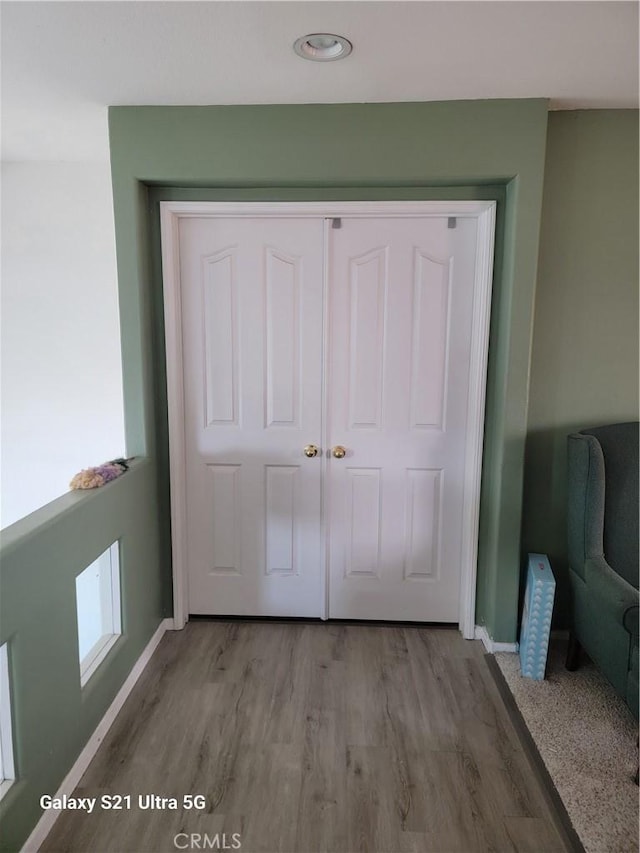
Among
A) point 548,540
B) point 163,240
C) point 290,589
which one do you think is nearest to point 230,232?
point 163,240

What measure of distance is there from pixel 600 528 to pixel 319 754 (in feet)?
4.46

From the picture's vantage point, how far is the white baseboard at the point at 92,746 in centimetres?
151

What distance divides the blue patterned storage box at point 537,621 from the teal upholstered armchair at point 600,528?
12cm

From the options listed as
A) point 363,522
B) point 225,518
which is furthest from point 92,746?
point 363,522

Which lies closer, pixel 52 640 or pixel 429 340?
pixel 52 640

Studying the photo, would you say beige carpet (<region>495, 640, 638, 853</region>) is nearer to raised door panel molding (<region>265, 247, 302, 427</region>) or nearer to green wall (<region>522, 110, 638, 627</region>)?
green wall (<region>522, 110, 638, 627</region>)

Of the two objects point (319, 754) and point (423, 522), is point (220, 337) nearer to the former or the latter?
point (423, 522)

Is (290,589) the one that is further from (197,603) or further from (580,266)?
(580,266)

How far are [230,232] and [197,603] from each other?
184 cm

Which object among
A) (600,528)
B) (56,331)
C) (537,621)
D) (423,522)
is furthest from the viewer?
(56,331)

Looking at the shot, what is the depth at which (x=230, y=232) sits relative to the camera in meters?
2.44

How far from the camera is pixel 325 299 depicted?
8.08 feet

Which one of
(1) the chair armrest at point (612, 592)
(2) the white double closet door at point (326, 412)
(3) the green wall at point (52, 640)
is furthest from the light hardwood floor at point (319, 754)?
(1) the chair armrest at point (612, 592)

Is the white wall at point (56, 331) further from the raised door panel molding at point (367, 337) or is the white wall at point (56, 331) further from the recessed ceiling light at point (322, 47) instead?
the recessed ceiling light at point (322, 47)
